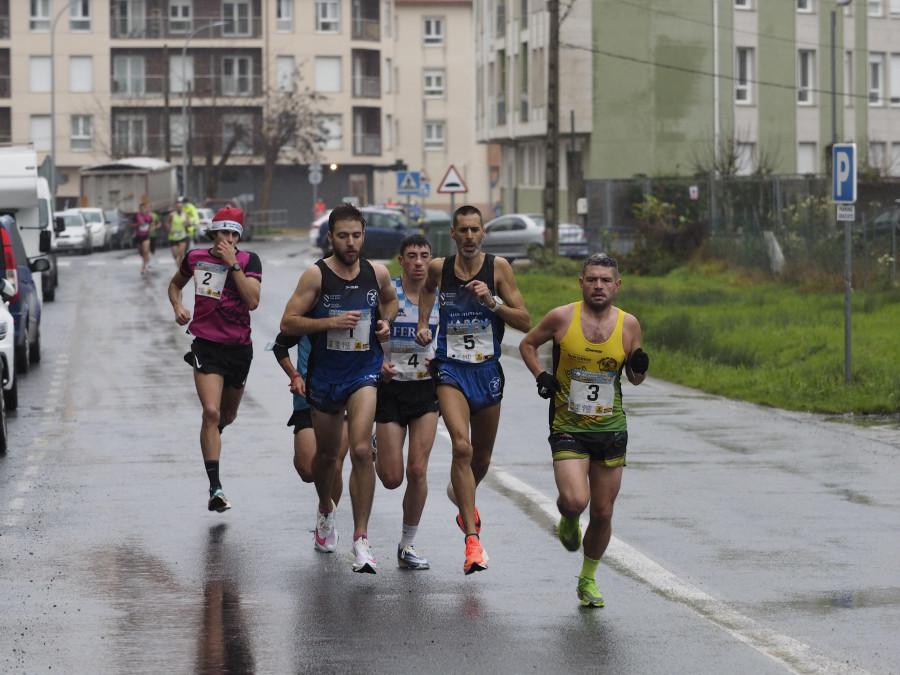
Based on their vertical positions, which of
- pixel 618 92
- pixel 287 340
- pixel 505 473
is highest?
pixel 618 92

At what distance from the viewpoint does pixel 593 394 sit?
801 cm

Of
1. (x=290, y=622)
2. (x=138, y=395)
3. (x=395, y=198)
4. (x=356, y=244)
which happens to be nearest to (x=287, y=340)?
(x=356, y=244)

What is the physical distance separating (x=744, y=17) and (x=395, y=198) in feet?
144

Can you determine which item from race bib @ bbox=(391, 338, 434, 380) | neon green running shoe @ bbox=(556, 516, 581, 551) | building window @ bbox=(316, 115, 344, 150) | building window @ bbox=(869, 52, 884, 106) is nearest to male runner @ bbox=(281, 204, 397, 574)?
race bib @ bbox=(391, 338, 434, 380)

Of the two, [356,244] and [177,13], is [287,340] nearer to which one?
[356,244]

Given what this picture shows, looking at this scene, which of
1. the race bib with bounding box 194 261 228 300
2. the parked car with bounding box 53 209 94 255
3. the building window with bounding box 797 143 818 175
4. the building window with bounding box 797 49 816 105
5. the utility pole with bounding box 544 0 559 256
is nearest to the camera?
the race bib with bounding box 194 261 228 300

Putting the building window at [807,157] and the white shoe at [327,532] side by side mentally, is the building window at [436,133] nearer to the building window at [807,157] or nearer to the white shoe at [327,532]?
the building window at [807,157]

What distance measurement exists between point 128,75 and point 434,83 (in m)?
19.9

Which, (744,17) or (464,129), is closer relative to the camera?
(744,17)

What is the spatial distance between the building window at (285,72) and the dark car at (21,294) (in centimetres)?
7254

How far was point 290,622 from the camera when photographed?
7.57 m

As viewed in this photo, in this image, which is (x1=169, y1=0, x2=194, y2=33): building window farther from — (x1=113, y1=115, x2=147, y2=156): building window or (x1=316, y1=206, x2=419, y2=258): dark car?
(x1=316, y1=206, x2=419, y2=258): dark car

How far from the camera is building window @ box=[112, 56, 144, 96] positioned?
309 ft

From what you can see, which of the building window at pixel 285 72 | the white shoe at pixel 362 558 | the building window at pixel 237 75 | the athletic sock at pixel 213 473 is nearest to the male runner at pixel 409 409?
the white shoe at pixel 362 558
